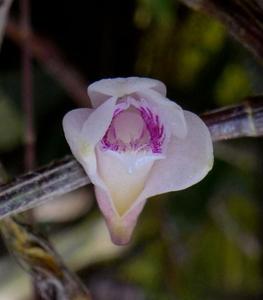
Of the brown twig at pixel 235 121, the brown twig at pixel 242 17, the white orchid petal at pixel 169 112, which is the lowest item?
the brown twig at pixel 235 121

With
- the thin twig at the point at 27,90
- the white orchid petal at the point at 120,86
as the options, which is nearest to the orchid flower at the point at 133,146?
the white orchid petal at the point at 120,86

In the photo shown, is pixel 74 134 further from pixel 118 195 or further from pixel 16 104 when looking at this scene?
pixel 16 104

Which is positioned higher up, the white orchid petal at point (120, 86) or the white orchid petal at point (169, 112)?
the white orchid petal at point (120, 86)

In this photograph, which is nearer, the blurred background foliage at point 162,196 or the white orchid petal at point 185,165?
the white orchid petal at point 185,165

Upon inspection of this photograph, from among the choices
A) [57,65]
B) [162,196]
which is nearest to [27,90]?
[57,65]

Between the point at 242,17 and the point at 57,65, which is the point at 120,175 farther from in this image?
the point at 57,65

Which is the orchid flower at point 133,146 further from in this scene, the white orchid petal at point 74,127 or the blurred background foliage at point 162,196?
the blurred background foliage at point 162,196
